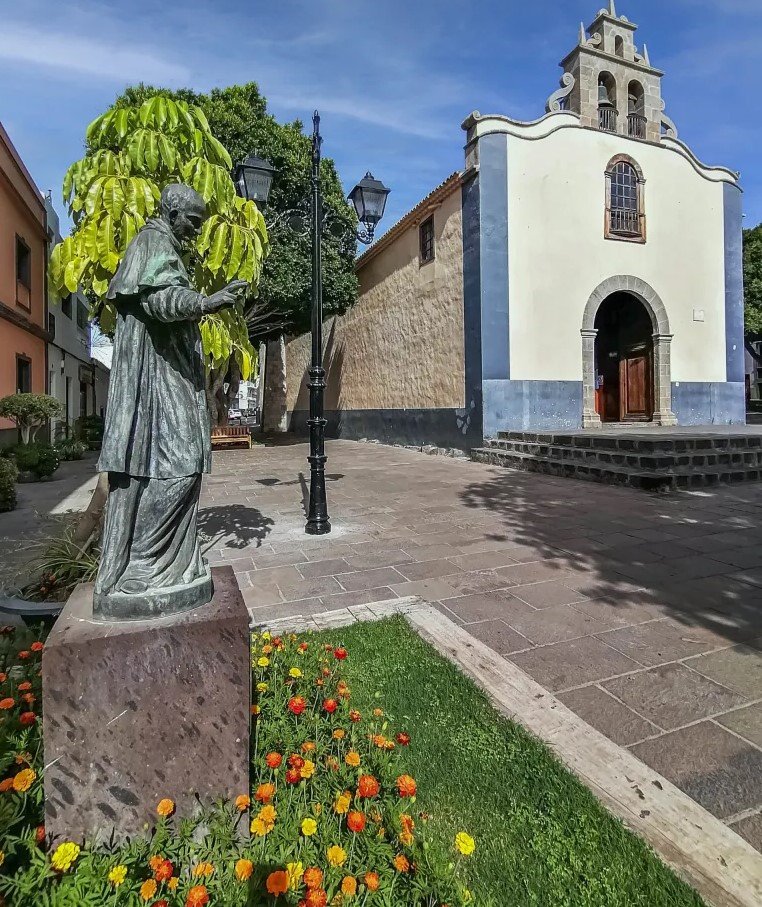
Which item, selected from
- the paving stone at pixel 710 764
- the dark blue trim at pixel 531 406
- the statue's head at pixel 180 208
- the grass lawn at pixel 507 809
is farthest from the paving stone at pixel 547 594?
the dark blue trim at pixel 531 406

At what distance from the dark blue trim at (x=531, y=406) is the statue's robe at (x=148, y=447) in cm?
1061

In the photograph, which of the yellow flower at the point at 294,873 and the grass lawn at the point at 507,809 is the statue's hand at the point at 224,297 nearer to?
the yellow flower at the point at 294,873

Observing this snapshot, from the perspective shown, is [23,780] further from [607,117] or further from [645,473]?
[607,117]

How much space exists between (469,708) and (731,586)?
2785 millimetres

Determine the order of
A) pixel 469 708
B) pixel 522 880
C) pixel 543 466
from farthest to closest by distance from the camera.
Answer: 1. pixel 543 466
2. pixel 469 708
3. pixel 522 880

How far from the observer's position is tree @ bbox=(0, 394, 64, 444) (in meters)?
11.0

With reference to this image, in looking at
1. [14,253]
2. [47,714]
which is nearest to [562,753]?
[47,714]

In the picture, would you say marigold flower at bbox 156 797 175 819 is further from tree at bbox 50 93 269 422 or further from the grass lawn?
tree at bbox 50 93 269 422

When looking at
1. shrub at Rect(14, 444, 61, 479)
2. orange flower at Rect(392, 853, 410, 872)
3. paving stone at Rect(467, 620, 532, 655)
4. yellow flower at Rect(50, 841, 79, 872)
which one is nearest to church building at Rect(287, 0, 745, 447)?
shrub at Rect(14, 444, 61, 479)

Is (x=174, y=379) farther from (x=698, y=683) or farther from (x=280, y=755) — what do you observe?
(x=698, y=683)

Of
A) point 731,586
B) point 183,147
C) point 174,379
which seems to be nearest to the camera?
point 174,379

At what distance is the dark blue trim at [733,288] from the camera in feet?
47.4

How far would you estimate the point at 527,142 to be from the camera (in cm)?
1248

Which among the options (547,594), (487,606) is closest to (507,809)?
(487,606)
